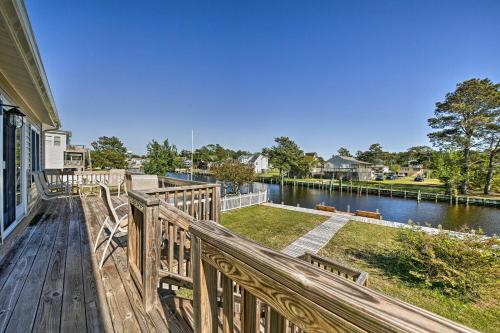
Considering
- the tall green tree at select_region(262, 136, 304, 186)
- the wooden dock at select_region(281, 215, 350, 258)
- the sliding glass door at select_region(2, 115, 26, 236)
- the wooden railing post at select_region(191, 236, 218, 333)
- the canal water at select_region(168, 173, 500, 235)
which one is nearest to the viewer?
the wooden railing post at select_region(191, 236, 218, 333)

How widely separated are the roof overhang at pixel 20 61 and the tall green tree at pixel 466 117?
29.5 m

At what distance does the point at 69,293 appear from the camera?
2082 millimetres

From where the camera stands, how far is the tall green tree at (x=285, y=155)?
35.9m

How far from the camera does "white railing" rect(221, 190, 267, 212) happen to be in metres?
12.7

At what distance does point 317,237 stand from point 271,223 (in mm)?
2387

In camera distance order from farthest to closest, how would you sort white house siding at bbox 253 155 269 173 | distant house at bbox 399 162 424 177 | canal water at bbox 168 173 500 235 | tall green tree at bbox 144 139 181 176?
distant house at bbox 399 162 424 177 → white house siding at bbox 253 155 269 173 → tall green tree at bbox 144 139 181 176 → canal water at bbox 168 173 500 235

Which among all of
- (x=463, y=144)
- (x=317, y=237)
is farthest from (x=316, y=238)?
(x=463, y=144)

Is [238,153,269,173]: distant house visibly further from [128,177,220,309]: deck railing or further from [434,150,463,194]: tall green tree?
[128,177,220,309]: deck railing

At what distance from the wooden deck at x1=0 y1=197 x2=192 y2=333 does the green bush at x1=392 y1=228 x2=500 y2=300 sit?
5750 mm

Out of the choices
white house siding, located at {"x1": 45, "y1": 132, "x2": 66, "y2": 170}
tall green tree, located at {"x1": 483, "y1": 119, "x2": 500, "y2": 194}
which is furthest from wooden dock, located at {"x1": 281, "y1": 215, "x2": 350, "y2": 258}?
tall green tree, located at {"x1": 483, "y1": 119, "x2": 500, "y2": 194}

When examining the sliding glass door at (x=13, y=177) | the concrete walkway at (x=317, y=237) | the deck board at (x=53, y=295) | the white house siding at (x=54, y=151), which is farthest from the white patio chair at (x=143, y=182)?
the white house siding at (x=54, y=151)

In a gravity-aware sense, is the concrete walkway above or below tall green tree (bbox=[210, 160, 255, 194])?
below

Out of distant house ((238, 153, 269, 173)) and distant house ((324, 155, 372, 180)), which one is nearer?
distant house ((324, 155, 372, 180))

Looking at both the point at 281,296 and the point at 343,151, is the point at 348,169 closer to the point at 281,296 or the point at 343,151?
the point at 343,151
